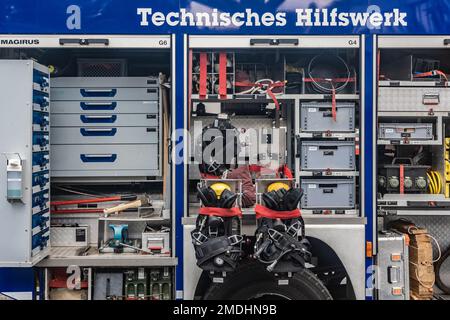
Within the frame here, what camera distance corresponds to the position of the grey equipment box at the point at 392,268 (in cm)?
359

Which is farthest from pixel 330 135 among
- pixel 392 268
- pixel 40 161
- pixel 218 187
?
pixel 40 161

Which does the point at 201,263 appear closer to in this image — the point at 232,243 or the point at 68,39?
the point at 232,243

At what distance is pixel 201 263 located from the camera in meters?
2.94

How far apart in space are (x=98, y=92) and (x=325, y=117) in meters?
2.20

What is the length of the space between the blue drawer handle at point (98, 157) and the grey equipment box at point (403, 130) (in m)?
2.64

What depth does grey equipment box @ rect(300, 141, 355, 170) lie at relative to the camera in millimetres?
3625

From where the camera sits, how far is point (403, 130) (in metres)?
3.94

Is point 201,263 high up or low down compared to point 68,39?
down

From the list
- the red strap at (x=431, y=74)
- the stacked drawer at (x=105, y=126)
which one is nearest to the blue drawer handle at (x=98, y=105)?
the stacked drawer at (x=105, y=126)

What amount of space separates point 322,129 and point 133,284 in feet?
7.25

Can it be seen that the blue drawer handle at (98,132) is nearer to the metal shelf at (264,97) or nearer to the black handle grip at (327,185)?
the metal shelf at (264,97)

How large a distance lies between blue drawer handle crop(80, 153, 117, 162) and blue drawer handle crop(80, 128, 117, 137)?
0.64 ft

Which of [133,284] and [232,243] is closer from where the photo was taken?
[232,243]
